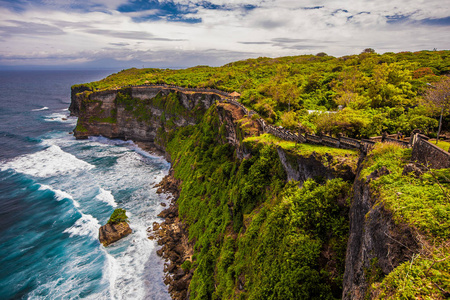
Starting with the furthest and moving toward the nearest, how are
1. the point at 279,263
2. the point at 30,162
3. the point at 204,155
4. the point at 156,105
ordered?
the point at 156,105
the point at 30,162
the point at 204,155
the point at 279,263

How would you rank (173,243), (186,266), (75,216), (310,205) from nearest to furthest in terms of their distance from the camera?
(310,205), (186,266), (173,243), (75,216)

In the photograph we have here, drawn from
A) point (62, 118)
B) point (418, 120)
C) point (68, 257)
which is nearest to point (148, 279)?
point (68, 257)

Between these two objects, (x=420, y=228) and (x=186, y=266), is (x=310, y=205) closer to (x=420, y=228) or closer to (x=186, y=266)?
(x=420, y=228)

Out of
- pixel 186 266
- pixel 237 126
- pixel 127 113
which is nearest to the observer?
pixel 186 266

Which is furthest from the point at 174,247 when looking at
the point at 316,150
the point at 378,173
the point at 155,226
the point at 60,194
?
the point at 378,173

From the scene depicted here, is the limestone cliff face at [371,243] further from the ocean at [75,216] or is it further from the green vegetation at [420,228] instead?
the ocean at [75,216]

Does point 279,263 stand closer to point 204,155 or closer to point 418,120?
point 418,120

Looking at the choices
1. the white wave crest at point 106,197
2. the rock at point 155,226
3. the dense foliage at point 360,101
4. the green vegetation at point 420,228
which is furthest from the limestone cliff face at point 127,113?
the green vegetation at point 420,228
